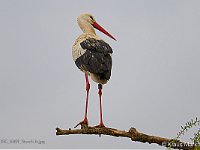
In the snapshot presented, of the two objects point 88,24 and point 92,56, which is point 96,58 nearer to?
point 92,56

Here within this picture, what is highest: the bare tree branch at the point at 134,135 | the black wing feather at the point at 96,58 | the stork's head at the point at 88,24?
the stork's head at the point at 88,24

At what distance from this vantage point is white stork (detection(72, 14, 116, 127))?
6.64ft

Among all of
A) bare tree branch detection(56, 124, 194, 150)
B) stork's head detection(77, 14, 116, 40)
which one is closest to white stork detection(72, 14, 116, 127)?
stork's head detection(77, 14, 116, 40)

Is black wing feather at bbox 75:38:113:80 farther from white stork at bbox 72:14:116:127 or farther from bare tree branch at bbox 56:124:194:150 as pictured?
bare tree branch at bbox 56:124:194:150

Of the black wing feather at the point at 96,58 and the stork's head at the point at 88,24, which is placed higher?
the stork's head at the point at 88,24

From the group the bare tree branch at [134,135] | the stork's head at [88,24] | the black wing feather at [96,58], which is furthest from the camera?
the stork's head at [88,24]

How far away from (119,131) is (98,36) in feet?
3.49

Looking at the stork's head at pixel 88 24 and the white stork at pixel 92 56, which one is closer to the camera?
the white stork at pixel 92 56

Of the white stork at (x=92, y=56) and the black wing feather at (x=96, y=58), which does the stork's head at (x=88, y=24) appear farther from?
the black wing feather at (x=96, y=58)

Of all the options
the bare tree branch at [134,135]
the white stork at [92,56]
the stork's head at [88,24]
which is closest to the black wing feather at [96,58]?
the white stork at [92,56]

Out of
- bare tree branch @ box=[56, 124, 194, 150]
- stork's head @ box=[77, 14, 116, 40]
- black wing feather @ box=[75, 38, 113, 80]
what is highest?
stork's head @ box=[77, 14, 116, 40]

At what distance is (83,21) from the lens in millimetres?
2516

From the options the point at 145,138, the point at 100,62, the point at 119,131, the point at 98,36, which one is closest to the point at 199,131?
the point at 145,138

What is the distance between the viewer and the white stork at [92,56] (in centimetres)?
202
